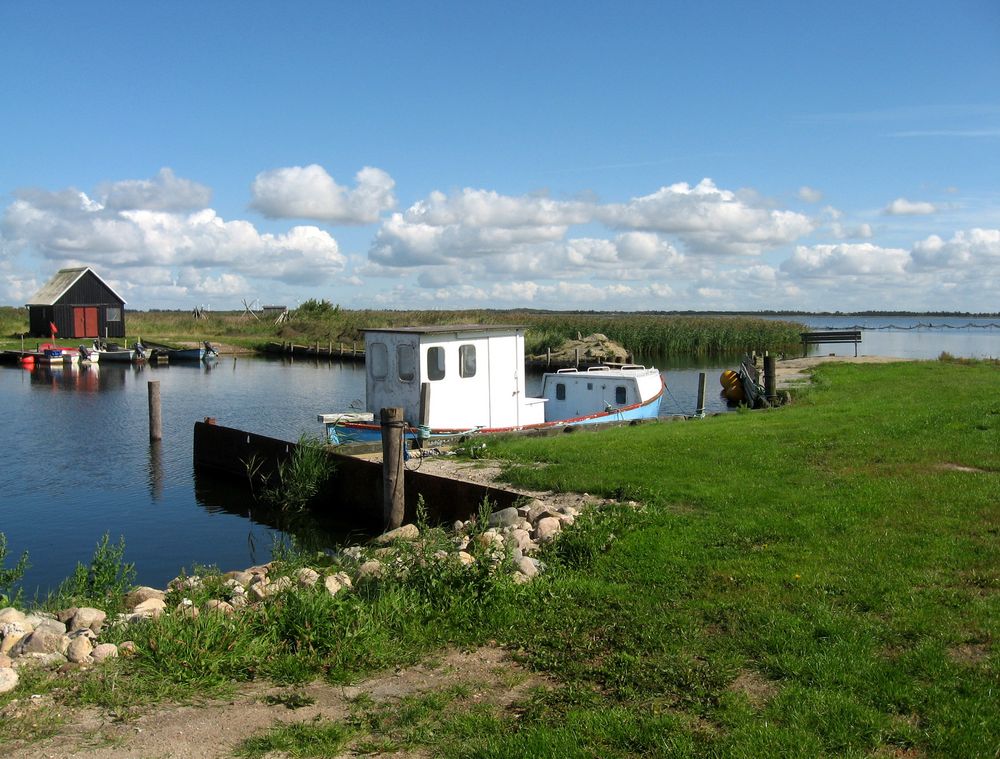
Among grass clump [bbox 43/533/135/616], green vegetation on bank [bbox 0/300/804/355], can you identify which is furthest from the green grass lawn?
green vegetation on bank [bbox 0/300/804/355]

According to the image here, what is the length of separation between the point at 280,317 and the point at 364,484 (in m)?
81.7

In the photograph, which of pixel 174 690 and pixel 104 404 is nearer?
pixel 174 690

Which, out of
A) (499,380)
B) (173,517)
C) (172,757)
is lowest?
(173,517)

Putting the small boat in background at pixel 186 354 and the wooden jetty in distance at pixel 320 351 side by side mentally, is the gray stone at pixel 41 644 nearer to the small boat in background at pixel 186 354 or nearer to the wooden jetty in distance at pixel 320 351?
the wooden jetty in distance at pixel 320 351

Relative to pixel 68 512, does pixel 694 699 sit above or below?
above

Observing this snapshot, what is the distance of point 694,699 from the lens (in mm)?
5582

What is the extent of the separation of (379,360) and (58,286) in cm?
6399

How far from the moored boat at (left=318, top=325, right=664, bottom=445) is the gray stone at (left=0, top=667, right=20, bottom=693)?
11645 millimetres

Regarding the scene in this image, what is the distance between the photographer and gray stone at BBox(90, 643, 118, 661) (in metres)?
6.48

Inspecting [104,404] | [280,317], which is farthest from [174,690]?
[280,317]

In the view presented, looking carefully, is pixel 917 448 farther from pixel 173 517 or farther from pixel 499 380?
pixel 173 517

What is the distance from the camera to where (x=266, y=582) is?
363 inches

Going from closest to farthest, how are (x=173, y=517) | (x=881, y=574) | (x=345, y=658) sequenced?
1. (x=345, y=658)
2. (x=881, y=574)
3. (x=173, y=517)

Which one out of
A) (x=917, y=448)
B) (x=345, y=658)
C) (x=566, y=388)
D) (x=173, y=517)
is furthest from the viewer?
(x=566, y=388)
